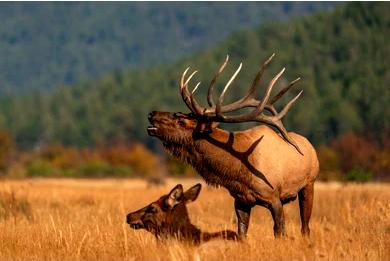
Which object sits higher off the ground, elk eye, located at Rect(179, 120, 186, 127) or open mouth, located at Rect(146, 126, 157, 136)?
elk eye, located at Rect(179, 120, 186, 127)

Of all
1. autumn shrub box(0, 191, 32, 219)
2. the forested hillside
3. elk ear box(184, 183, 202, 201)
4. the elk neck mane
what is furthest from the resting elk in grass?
the forested hillside

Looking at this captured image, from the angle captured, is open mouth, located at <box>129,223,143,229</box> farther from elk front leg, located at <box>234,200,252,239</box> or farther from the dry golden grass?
elk front leg, located at <box>234,200,252,239</box>

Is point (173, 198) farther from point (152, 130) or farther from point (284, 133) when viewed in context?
point (284, 133)

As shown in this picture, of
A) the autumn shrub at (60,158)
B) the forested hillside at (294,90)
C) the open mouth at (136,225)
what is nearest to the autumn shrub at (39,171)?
the autumn shrub at (60,158)

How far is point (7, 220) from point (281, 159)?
4935mm

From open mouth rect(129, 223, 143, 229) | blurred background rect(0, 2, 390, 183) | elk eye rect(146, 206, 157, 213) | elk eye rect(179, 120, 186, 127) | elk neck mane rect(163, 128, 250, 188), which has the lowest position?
open mouth rect(129, 223, 143, 229)

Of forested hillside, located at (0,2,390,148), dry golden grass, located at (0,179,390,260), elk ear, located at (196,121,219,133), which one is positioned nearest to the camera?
dry golden grass, located at (0,179,390,260)

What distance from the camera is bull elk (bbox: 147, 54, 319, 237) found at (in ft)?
42.2

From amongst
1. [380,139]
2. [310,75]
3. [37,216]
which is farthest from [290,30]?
[37,216]

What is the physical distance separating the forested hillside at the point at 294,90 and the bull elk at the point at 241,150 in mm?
86716

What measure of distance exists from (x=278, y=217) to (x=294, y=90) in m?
107

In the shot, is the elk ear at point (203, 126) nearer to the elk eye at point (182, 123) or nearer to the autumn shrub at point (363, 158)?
the elk eye at point (182, 123)

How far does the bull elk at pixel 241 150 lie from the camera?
1285 centimetres

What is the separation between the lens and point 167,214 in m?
12.5
